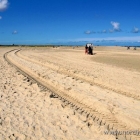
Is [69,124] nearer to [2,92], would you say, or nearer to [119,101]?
[119,101]

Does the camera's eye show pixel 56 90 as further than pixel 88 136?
Yes

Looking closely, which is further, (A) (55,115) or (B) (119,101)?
(B) (119,101)

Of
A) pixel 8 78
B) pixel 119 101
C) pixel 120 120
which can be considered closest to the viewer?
pixel 120 120

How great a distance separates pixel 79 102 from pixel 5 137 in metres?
3.59

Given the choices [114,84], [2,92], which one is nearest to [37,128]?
[2,92]

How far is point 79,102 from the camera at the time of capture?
8.75m

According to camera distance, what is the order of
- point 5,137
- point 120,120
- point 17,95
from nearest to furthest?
1. point 5,137
2. point 120,120
3. point 17,95

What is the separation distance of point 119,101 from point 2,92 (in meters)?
4.90

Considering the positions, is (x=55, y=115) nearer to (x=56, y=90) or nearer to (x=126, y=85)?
(x=56, y=90)

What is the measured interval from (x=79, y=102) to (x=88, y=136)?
2.93 meters

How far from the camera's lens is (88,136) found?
5.86 metres

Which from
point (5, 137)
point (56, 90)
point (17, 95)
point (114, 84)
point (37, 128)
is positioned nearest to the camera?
point (5, 137)

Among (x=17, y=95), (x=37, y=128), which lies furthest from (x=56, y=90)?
(x=37, y=128)

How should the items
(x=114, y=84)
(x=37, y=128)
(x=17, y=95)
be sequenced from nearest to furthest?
(x=37, y=128) → (x=17, y=95) → (x=114, y=84)
